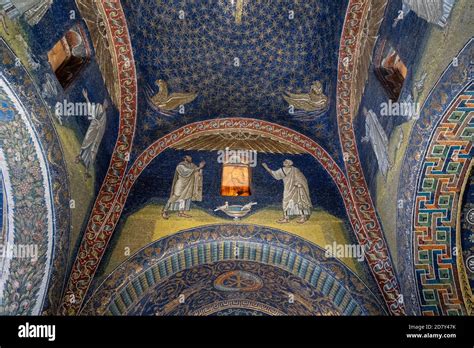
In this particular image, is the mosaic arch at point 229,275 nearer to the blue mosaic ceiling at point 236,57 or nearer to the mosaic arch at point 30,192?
the mosaic arch at point 30,192

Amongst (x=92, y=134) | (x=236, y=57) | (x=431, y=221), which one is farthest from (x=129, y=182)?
(x=431, y=221)

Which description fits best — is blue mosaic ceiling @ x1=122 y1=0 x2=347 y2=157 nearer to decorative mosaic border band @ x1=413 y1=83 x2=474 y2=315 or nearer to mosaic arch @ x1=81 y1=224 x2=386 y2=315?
mosaic arch @ x1=81 y1=224 x2=386 y2=315

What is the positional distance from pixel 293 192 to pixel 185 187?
1.78m

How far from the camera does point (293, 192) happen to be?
37.5 feet

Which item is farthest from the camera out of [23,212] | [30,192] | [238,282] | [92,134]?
[238,282]

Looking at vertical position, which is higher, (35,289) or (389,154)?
(389,154)

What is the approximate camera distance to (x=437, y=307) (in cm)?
988

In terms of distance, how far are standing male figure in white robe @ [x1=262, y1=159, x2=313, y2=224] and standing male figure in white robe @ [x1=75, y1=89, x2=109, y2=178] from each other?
279cm

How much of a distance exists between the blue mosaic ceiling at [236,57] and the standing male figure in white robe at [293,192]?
79 centimetres

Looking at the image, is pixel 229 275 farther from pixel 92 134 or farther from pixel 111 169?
pixel 92 134

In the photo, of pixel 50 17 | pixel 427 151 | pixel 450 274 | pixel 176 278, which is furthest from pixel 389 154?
pixel 50 17
